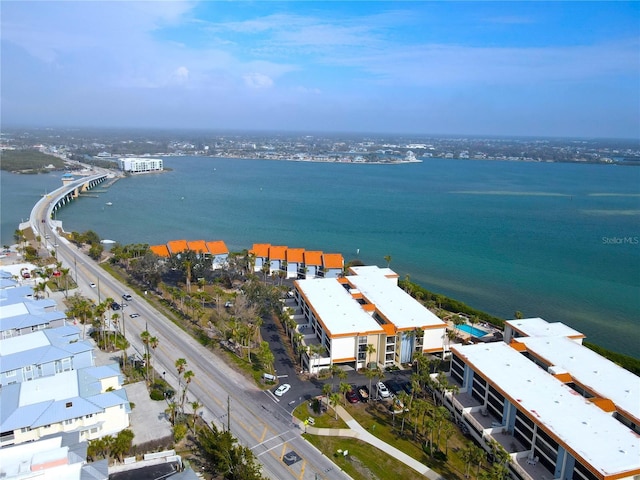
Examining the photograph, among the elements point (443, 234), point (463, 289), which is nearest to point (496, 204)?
point (443, 234)

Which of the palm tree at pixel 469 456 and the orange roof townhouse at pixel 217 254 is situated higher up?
the orange roof townhouse at pixel 217 254

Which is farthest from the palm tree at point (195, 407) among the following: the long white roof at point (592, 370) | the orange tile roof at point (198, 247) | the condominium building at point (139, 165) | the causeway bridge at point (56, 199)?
the condominium building at point (139, 165)

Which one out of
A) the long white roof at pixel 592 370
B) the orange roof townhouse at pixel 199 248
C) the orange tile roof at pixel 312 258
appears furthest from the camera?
the orange roof townhouse at pixel 199 248

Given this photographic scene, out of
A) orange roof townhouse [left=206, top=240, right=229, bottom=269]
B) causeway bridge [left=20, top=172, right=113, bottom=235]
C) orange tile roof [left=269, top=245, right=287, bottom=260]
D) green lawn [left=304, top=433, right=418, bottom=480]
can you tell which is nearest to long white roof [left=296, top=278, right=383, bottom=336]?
green lawn [left=304, top=433, right=418, bottom=480]

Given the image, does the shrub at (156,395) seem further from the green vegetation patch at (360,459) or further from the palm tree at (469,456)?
the palm tree at (469,456)

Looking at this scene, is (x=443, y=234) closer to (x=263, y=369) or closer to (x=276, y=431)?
(x=263, y=369)

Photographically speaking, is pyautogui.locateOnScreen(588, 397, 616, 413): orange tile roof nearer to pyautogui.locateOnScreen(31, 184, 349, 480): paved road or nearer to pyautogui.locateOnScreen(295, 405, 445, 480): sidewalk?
pyautogui.locateOnScreen(295, 405, 445, 480): sidewalk

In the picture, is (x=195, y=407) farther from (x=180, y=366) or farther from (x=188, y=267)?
(x=188, y=267)
